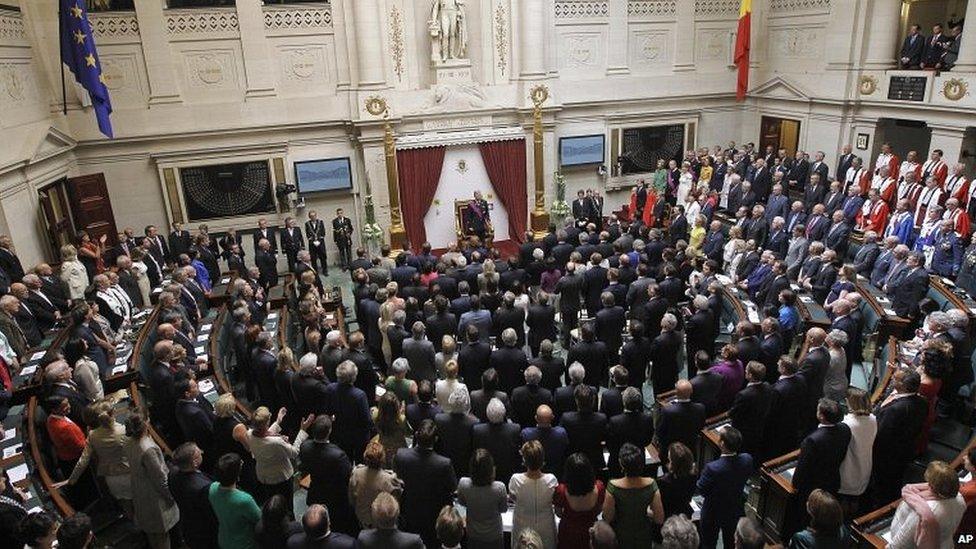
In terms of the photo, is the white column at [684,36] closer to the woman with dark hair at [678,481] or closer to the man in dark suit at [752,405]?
the man in dark suit at [752,405]

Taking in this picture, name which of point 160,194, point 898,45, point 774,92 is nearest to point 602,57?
point 774,92

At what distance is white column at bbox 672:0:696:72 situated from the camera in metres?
15.5

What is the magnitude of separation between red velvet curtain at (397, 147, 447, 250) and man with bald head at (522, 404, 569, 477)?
33.4ft

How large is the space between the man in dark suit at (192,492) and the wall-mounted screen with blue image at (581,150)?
12587 mm

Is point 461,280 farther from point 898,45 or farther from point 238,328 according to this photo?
point 898,45

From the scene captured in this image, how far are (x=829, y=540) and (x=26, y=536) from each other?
14.9 feet

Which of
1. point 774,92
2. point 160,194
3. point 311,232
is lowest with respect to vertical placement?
point 311,232

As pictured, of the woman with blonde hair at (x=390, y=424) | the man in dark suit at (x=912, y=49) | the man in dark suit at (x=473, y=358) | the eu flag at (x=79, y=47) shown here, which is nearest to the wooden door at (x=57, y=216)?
the eu flag at (x=79, y=47)

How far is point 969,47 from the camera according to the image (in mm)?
11344

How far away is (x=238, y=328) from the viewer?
7.23 metres

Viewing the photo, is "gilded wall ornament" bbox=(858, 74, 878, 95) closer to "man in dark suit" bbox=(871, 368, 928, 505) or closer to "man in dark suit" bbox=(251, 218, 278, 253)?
"man in dark suit" bbox=(871, 368, 928, 505)

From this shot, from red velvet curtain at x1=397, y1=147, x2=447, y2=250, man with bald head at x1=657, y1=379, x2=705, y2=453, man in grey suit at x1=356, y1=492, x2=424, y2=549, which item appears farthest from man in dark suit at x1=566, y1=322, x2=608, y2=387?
red velvet curtain at x1=397, y1=147, x2=447, y2=250

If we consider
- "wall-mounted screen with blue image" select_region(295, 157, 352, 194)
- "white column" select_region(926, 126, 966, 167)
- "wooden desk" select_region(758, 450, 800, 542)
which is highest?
"white column" select_region(926, 126, 966, 167)

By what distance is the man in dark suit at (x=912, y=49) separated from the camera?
1241cm
